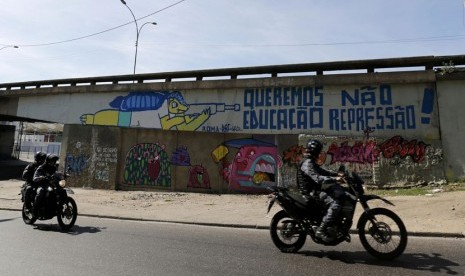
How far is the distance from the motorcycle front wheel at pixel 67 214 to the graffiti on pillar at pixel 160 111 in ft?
26.2

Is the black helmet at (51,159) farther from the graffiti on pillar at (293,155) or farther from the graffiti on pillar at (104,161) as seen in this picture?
the graffiti on pillar at (293,155)

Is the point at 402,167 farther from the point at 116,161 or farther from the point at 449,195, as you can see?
the point at 116,161

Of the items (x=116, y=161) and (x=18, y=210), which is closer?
(x=18, y=210)

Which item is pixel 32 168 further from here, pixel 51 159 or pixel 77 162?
pixel 77 162

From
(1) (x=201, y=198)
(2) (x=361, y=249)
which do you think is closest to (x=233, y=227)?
(2) (x=361, y=249)

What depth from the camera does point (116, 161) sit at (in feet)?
53.3

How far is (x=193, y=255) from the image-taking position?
230 inches

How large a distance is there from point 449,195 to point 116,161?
12349 mm

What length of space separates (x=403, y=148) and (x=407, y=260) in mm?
8096

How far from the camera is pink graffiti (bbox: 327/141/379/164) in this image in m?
12.9

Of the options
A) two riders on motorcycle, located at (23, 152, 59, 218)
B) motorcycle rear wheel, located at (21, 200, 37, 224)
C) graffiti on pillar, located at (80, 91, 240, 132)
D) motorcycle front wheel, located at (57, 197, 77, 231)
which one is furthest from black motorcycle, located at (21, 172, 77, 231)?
graffiti on pillar, located at (80, 91, 240, 132)

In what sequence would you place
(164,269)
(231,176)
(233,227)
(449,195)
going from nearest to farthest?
1. (164,269)
2. (233,227)
3. (449,195)
4. (231,176)

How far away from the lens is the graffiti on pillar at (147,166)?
1556 cm

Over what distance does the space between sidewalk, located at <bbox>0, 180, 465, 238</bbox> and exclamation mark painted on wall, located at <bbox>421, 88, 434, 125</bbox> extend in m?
2.87
